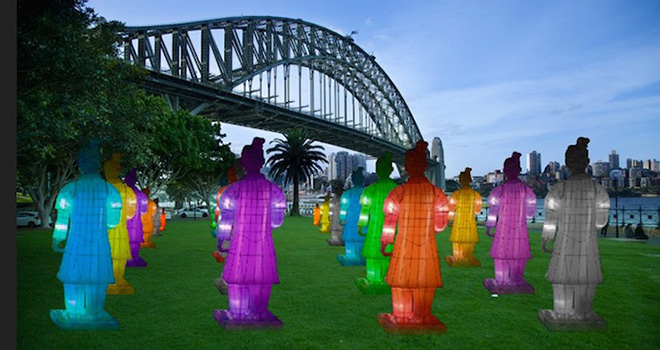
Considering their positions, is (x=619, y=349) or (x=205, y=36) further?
(x=205, y=36)

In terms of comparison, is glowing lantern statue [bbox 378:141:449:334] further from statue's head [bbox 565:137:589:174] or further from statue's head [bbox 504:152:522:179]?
statue's head [bbox 504:152:522:179]

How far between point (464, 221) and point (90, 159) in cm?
738

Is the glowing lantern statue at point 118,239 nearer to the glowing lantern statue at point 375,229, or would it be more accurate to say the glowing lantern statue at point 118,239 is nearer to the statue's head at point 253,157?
the statue's head at point 253,157

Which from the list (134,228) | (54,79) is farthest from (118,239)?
(134,228)

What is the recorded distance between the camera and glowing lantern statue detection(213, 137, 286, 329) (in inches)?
221

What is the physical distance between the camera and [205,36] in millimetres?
40531

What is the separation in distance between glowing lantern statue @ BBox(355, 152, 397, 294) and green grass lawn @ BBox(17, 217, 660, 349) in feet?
0.82

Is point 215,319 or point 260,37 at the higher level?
point 260,37

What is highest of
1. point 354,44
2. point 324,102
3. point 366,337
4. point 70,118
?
point 354,44

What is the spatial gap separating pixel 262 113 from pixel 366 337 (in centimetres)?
3810

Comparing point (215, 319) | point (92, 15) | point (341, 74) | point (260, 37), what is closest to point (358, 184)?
point (215, 319)

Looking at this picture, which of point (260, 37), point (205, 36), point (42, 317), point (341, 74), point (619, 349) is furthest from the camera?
point (341, 74)

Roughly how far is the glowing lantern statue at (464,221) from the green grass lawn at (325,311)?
0.39 m

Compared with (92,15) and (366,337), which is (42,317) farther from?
(92,15)
